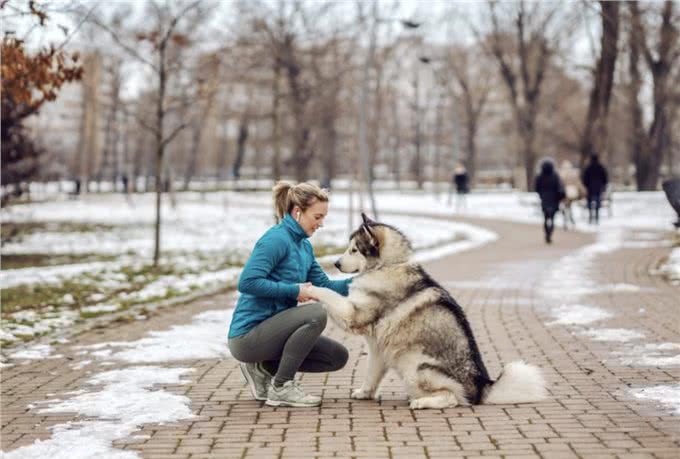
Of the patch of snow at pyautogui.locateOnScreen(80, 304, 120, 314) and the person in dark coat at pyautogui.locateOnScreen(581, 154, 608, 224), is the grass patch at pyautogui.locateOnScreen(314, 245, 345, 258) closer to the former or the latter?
the patch of snow at pyautogui.locateOnScreen(80, 304, 120, 314)

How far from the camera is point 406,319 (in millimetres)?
6691

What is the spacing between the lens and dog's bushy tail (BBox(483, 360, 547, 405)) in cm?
689

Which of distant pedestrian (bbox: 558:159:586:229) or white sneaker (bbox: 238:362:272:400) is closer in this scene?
white sneaker (bbox: 238:362:272:400)

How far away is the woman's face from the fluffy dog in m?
0.30

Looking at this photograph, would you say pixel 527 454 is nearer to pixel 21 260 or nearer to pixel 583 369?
pixel 583 369

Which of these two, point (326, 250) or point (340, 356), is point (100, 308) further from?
point (326, 250)

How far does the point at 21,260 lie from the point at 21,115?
10.2ft

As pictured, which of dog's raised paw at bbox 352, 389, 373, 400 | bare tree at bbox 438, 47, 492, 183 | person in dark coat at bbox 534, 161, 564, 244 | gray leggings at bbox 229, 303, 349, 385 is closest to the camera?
gray leggings at bbox 229, 303, 349, 385

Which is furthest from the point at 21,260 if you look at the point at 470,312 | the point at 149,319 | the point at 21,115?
the point at 470,312

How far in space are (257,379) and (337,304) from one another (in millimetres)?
959

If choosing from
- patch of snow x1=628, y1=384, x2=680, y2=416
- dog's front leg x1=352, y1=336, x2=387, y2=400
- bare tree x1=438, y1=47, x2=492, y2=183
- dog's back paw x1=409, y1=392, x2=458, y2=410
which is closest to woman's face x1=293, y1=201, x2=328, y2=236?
dog's front leg x1=352, y1=336, x2=387, y2=400

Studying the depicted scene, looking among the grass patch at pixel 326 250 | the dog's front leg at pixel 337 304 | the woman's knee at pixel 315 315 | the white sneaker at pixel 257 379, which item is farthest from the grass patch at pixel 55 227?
the dog's front leg at pixel 337 304

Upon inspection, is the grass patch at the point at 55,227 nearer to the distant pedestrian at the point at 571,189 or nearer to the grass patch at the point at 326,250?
the grass patch at the point at 326,250

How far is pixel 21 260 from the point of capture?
22.5 m
